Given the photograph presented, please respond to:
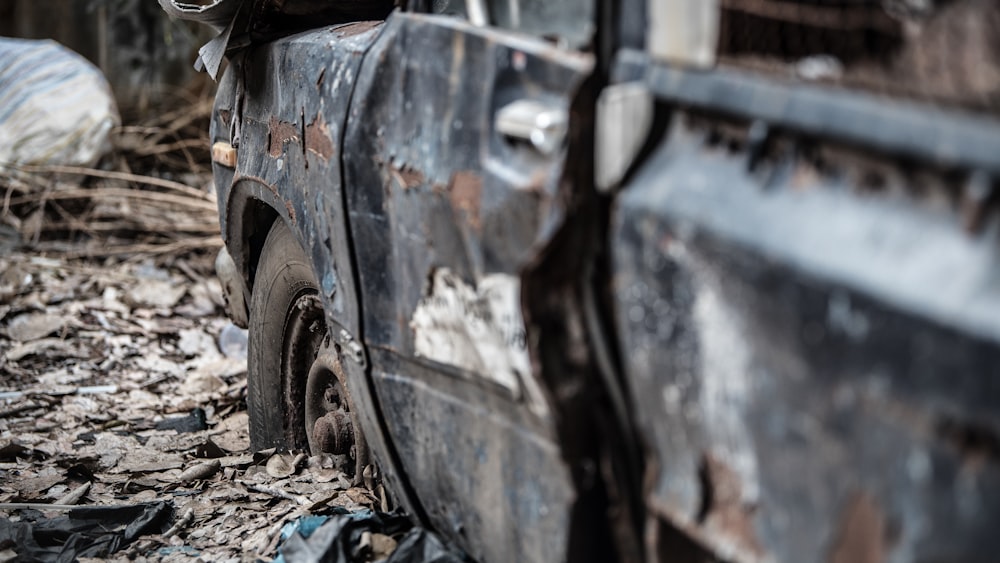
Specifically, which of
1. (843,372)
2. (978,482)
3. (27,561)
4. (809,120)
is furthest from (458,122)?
(27,561)

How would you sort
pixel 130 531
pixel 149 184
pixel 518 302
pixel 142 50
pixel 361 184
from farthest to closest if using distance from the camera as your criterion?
pixel 142 50
pixel 149 184
pixel 130 531
pixel 361 184
pixel 518 302

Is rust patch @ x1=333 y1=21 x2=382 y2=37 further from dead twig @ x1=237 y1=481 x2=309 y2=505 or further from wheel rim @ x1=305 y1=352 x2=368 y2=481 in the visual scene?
dead twig @ x1=237 y1=481 x2=309 y2=505

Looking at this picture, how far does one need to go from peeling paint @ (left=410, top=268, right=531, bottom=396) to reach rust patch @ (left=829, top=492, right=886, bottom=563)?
0.60 metres

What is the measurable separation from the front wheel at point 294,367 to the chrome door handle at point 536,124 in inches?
46.3

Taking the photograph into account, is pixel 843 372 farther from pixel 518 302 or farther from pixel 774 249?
pixel 518 302

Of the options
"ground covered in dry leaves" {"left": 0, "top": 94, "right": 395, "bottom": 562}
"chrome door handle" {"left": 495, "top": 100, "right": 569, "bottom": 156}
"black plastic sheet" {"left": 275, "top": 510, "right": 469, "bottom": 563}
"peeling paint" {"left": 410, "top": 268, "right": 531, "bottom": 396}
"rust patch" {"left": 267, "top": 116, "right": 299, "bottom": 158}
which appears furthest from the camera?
"ground covered in dry leaves" {"left": 0, "top": 94, "right": 395, "bottom": 562}

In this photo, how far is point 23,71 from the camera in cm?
702

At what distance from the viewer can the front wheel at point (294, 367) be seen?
2.84m

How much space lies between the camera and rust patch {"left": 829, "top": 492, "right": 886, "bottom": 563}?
1.13 m

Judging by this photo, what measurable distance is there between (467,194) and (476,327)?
24cm

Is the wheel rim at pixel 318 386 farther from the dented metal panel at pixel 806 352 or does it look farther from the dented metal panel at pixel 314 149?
the dented metal panel at pixel 806 352

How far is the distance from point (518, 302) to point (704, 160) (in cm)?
43

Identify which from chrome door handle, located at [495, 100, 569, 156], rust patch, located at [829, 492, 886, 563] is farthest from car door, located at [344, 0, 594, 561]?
rust patch, located at [829, 492, 886, 563]

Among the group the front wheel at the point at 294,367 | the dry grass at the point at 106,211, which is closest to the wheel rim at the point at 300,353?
the front wheel at the point at 294,367
